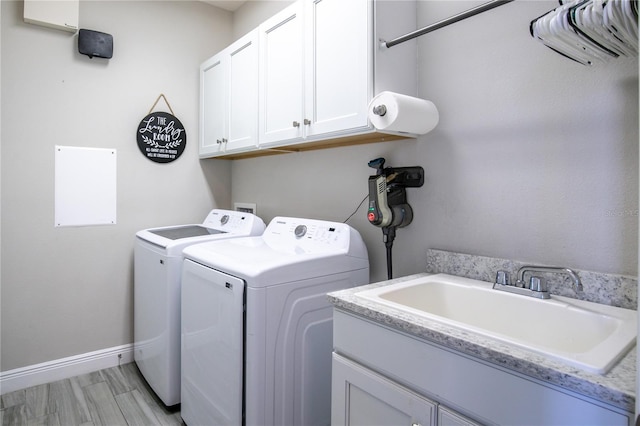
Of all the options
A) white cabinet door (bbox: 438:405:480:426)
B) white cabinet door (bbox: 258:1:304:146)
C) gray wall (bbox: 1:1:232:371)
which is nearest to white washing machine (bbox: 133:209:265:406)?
gray wall (bbox: 1:1:232:371)

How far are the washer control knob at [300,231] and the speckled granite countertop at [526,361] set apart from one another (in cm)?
90

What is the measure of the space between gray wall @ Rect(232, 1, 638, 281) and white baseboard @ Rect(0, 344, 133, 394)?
1974 millimetres

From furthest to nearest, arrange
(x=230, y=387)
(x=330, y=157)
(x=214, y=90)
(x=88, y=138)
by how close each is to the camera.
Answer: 1. (x=214, y=90)
2. (x=88, y=138)
3. (x=330, y=157)
4. (x=230, y=387)

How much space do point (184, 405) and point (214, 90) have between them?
80.3 inches

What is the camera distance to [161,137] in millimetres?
2709

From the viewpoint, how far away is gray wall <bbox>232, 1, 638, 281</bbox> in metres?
1.15

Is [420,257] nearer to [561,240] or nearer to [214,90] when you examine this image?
[561,240]

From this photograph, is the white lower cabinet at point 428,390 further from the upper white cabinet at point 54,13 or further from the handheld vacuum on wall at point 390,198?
the upper white cabinet at point 54,13

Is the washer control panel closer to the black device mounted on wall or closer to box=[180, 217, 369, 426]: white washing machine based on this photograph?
box=[180, 217, 369, 426]: white washing machine

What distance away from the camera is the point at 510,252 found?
4.58 ft

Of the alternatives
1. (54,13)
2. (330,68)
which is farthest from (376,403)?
(54,13)

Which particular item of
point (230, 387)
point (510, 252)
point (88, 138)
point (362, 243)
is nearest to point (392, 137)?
point (362, 243)

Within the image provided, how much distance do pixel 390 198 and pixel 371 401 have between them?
33.3 inches

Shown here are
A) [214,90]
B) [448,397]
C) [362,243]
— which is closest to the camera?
[448,397]
